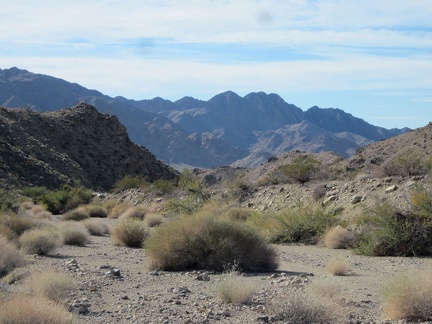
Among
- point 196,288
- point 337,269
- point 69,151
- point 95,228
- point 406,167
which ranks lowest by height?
point 95,228

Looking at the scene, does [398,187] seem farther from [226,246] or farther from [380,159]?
[380,159]

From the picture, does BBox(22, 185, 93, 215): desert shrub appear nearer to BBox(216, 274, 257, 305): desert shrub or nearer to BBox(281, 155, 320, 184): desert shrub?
BBox(281, 155, 320, 184): desert shrub

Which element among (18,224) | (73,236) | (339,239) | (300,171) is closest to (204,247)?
(339,239)

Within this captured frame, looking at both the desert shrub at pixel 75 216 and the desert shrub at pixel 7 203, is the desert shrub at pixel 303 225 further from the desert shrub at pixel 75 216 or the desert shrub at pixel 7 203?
the desert shrub at pixel 75 216

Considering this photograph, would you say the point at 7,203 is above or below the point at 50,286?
below

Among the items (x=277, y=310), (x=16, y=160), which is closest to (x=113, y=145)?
(x=16, y=160)

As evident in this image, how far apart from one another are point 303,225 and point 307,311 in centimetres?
1428

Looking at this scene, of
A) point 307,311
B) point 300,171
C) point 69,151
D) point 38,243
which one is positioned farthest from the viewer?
point 69,151

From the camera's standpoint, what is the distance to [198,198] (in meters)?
32.5

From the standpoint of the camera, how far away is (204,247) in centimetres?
1488

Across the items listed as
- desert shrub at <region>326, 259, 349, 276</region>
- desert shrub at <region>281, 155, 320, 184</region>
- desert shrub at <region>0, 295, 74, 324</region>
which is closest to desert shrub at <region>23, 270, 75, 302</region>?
desert shrub at <region>0, 295, 74, 324</region>

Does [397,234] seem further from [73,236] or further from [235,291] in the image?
[73,236]

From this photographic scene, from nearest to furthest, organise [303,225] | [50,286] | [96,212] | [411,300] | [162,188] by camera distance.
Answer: [411,300] < [50,286] < [303,225] < [96,212] < [162,188]

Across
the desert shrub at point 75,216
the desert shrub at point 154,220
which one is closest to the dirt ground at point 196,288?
the desert shrub at point 154,220
